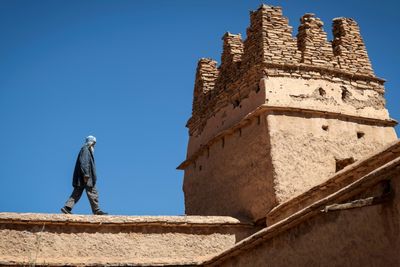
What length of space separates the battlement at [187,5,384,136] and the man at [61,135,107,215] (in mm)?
3432

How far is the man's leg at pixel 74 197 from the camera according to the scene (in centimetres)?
909

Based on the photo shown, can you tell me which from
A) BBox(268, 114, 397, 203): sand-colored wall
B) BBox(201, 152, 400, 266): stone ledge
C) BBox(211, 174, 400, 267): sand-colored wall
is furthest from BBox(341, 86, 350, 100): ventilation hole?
BBox(211, 174, 400, 267): sand-colored wall

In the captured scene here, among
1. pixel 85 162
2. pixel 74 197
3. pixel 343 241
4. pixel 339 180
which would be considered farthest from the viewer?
pixel 85 162

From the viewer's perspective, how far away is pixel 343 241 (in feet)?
18.5

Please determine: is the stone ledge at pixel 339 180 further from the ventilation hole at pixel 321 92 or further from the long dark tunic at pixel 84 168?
the long dark tunic at pixel 84 168

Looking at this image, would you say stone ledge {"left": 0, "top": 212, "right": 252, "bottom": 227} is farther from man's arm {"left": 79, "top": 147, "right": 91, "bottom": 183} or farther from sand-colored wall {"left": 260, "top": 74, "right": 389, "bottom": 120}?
sand-colored wall {"left": 260, "top": 74, "right": 389, "bottom": 120}

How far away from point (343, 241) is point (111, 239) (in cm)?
413

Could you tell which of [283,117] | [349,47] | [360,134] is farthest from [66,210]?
[349,47]

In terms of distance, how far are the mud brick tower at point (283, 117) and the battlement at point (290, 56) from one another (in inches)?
0.9

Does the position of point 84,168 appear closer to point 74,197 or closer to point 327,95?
point 74,197

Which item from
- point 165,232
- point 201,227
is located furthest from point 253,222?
point 165,232

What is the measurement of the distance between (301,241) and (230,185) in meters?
4.11

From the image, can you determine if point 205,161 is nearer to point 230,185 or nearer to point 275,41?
point 230,185

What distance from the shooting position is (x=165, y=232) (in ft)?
28.2
